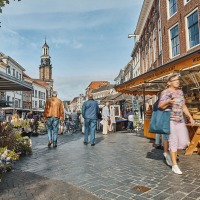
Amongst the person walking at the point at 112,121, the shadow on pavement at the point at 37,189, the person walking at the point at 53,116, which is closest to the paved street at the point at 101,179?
the shadow on pavement at the point at 37,189

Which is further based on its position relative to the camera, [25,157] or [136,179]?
[25,157]

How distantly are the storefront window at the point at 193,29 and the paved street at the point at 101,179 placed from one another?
1030 centimetres

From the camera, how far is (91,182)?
358 centimetres

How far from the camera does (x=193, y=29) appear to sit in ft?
45.6

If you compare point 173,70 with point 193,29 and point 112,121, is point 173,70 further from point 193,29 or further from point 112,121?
point 193,29

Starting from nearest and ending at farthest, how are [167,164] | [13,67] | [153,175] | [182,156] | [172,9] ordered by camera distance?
[153,175] → [167,164] → [182,156] → [172,9] → [13,67]

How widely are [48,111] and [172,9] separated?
13.4m

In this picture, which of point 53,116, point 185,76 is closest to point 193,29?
point 185,76

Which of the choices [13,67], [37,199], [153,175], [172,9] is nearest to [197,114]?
[153,175]

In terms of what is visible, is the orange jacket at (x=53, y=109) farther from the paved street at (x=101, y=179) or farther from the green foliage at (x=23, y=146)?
the paved street at (x=101, y=179)

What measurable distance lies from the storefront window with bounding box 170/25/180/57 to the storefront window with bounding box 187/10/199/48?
4.83 ft

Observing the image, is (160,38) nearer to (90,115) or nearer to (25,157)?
(90,115)

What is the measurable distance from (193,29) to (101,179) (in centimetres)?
1288

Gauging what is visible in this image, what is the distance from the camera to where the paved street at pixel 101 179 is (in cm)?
305
